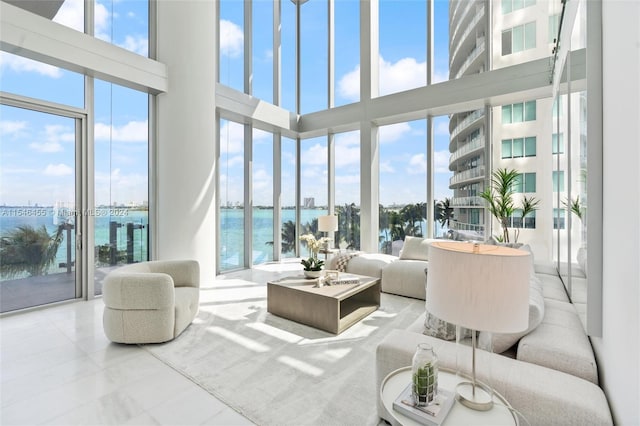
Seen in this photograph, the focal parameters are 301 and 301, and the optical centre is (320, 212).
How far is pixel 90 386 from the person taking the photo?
2.15m

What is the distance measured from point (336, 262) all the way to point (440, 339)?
3.25 m

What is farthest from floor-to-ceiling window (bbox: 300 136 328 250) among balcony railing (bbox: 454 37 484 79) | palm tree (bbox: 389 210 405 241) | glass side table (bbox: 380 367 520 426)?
glass side table (bbox: 380 367 520 426)

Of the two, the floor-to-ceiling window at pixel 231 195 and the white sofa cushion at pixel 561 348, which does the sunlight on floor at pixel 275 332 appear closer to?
the white sofa cushion at pixel 561 348

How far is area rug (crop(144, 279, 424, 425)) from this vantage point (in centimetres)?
193

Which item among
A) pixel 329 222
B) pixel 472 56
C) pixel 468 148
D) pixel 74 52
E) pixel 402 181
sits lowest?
pixel 329 222

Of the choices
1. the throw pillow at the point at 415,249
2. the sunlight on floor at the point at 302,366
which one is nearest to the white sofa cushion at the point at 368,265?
the throw pillow at the point at 415,249

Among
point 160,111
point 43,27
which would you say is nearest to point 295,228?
point 160,111

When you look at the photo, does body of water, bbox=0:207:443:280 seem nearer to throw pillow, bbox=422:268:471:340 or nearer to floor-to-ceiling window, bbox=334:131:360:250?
floor-to-ceiling window, bbox=334:131:360:250

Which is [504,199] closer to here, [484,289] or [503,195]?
[503,195]

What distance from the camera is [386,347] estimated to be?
1688 millimetres

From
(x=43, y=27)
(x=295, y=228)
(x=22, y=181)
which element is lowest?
(x=295, y=228)

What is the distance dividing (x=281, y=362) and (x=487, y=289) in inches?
77.6

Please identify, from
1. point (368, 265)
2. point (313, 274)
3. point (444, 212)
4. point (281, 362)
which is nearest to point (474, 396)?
point (281, 362)

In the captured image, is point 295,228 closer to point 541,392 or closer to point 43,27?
point 43,27
